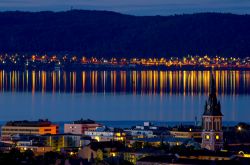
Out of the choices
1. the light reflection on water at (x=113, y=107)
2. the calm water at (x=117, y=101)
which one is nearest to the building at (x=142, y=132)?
the light reflection on water at (x=113, y=107)

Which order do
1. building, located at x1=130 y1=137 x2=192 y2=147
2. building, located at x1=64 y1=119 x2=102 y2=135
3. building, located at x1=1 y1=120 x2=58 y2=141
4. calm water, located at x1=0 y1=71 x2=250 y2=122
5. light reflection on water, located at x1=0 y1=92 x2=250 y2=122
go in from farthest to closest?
calm water, located at x1=0 y1=71 x2=250 y2=122
light reflection on water, located at x1=0 y1=92 x2=250 y2=122
building, located at x1=64 y1=119 x2=102 y2=135
building, located at x1=1 y1=120 x2=58 y2=141
building, located at x1=130 y1=137 x2=192 y2=147

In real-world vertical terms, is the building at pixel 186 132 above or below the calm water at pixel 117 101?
below

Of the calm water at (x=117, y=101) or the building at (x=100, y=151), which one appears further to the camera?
the calm water at (x=117, y=101)

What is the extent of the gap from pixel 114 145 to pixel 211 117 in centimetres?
268

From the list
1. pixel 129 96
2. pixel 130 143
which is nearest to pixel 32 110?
pixel 129 96

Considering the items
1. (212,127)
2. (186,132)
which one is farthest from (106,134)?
(212,127)

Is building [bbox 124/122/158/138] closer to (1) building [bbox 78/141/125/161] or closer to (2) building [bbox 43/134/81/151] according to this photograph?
(2) building [bbox 43/134/81/151]

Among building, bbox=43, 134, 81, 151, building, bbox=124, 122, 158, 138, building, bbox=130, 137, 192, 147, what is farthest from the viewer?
building, bbox=124, 122, 158, 138

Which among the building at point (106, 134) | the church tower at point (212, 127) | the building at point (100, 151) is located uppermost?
the church tower at point (212, 127)

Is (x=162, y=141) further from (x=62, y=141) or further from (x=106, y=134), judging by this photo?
(x=106, y=134)

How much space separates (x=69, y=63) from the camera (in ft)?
401

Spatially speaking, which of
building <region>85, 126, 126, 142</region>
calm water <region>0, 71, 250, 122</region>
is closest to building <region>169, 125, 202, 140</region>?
building <region>85, 126, 126, 142</region>

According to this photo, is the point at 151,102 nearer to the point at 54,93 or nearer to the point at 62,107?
the point at 62,107

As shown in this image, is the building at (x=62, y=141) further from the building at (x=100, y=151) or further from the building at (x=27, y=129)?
the building at (x=27, y=129)
